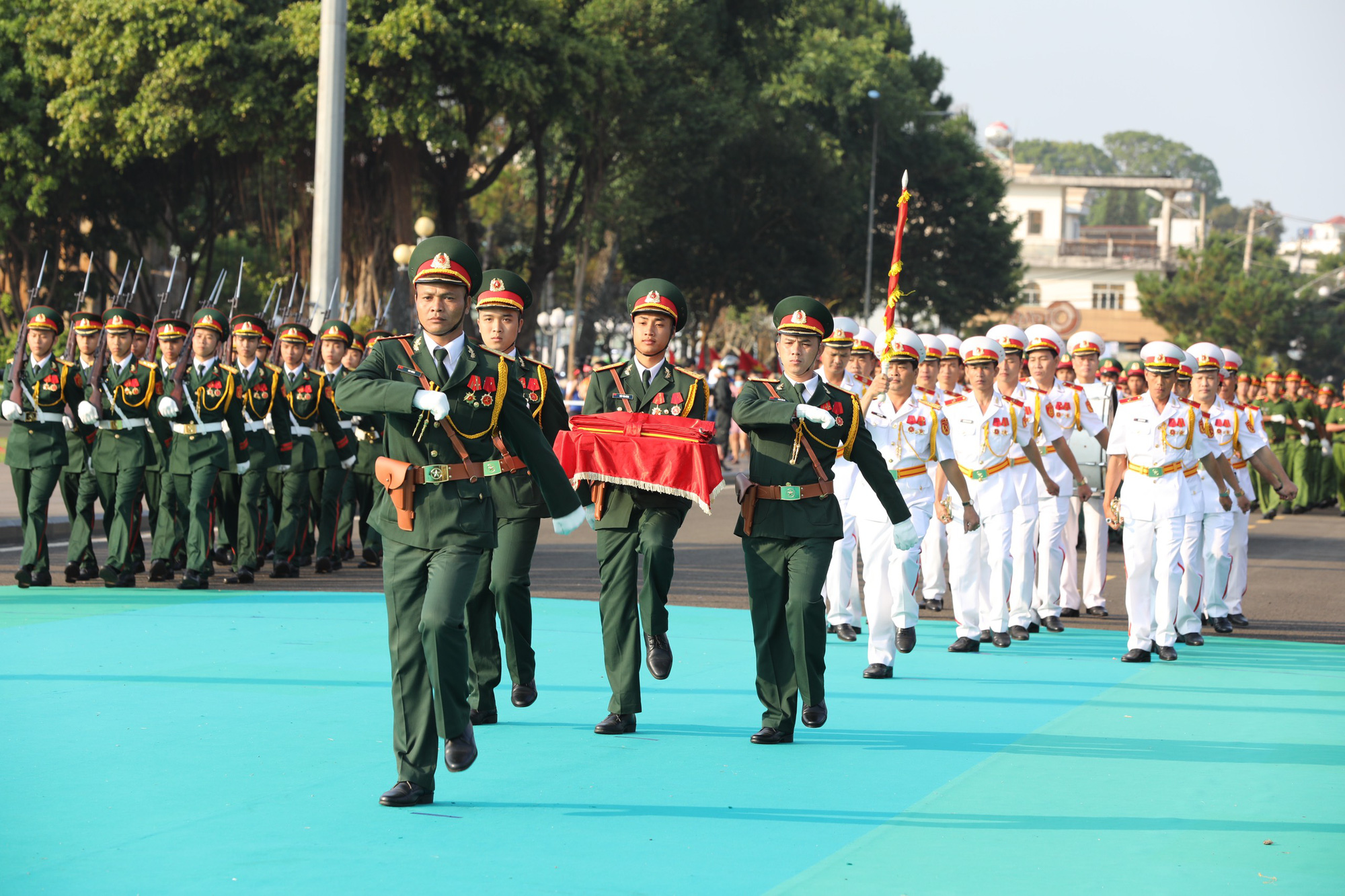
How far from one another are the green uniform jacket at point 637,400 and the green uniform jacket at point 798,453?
305 millimetres

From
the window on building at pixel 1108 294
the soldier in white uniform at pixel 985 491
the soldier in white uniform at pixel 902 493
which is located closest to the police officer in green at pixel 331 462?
the soldier in white uniform at pixel 902 493

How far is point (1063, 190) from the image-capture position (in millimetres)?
101375

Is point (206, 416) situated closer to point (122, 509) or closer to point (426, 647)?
point (122, 509)

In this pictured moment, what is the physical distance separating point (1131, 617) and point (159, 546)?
7.18 m

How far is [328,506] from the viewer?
1330cm

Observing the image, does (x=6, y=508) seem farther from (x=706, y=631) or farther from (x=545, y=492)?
(x=545, y=492)

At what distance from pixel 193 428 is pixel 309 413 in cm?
135

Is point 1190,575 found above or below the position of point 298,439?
below

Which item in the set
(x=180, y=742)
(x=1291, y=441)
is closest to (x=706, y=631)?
(x=180, y=742)

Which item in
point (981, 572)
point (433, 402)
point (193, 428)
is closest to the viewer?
point (433, 402)

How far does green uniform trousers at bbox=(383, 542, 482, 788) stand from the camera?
573 cm

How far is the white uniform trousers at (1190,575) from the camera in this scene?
10.5m

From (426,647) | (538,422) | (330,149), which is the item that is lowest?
(426,647)

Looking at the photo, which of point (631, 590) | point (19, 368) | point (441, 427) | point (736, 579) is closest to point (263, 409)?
point (19, 368)
